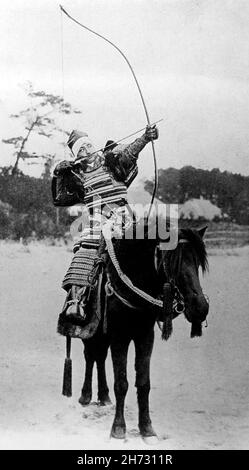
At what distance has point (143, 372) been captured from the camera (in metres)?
3.24

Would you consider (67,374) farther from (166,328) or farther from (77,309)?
(166,328)

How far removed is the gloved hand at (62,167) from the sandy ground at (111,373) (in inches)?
22.0

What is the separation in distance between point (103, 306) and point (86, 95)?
4.26ft

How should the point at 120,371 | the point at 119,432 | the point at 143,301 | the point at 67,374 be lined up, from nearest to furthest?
the point at 143,301
the point at 120,371
the point at 119,432
the point at 67,374

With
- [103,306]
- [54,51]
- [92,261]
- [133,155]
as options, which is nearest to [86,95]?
[54,51]

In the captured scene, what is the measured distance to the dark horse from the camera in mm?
2992

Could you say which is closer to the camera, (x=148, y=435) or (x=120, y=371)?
(x=120, y=371)

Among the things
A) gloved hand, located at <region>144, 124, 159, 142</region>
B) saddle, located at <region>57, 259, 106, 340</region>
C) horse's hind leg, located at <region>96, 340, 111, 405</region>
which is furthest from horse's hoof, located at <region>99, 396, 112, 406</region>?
gloved hand, located at <region>144, 124, 159, 142</region>

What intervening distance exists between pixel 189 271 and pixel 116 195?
0.71 meters

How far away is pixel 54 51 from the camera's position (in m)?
3.79

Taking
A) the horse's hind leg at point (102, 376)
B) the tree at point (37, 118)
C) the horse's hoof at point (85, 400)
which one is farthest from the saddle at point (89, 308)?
the tree at point (37, 118)

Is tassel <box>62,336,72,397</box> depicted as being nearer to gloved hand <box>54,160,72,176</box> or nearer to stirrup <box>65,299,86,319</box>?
stirrup <box>65,299,86,319</box>

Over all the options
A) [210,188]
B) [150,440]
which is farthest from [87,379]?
[210,188]

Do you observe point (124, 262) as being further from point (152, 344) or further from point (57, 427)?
point (57, 427)
